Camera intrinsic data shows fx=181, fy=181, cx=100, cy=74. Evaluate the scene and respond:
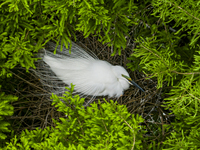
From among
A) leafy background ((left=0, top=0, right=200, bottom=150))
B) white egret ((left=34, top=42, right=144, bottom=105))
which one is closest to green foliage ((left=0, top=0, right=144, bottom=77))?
leafy background ((left=0, top=0, right=200, bottom=150))

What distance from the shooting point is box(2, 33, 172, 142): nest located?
5.01 feet

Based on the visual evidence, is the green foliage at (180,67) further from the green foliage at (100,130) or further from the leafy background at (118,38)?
the green foliage at (100,130)

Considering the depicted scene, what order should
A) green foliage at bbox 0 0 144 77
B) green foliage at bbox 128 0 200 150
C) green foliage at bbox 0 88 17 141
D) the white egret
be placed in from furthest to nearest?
the white egret < green foliage at bbox 0 88 17 141 < green foliage at bbox 0 0 144 77 < green foliage at bbox 128 0 200 150

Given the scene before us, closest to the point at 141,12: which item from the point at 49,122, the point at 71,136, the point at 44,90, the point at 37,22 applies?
the point at 37,22

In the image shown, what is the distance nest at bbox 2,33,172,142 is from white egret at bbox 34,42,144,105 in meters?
0.10

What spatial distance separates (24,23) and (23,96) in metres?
0.68

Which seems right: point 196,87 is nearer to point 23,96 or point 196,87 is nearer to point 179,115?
point 179,115

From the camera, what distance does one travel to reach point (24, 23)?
1.19 metres

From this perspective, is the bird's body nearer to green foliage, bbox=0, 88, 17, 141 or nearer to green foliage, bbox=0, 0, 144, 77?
green foliage, bbox=0, 0, 144, 77

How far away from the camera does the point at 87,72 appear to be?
1562mm

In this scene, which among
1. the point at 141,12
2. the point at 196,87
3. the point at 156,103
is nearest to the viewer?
the point at 196,87

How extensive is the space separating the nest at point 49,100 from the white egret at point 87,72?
103 millimetres

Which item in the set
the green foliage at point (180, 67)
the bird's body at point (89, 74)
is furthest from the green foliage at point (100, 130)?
the bird's body at point (89, 74)

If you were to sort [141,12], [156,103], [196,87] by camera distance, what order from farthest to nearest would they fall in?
[156,103] < [141,12] < [196,87]
